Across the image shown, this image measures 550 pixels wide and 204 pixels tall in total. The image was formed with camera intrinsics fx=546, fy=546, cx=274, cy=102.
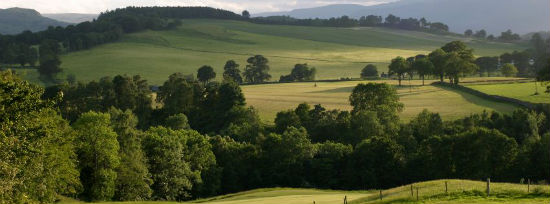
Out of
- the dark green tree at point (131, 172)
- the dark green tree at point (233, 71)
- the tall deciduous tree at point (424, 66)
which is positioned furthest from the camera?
the dark green tree at point (233, 71)

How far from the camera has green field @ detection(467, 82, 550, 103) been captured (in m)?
103

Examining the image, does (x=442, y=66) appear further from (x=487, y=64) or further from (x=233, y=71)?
(x=233, y=71)

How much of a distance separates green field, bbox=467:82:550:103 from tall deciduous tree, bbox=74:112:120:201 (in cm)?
7688

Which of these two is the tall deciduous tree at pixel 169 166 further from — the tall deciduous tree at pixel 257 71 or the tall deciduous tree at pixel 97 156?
the tall deciduous tree at pixel 257 71

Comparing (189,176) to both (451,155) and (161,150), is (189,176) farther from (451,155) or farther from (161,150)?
(451,155)

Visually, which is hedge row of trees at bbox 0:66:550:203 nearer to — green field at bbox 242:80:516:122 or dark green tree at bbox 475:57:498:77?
green field at bbox 242:80:516:122

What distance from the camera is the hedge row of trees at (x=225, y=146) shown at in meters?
44.2

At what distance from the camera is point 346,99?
4734 inches

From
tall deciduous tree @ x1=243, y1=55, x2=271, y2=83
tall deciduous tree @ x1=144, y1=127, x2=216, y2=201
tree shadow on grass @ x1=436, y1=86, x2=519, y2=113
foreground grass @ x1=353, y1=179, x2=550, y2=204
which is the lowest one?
tall deciduous tree @ x1=144, y1=127, x2=216, y2=201

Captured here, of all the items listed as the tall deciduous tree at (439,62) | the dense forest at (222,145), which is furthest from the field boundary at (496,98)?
the dense forest at (222,145)

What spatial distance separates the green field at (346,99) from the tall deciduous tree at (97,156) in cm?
4837

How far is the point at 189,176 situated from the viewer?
235 ft

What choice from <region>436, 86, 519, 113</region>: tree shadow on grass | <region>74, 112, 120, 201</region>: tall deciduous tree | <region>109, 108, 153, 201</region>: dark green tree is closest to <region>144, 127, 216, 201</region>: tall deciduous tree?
<region>109, 108, 153, 201</region>: dark green tree

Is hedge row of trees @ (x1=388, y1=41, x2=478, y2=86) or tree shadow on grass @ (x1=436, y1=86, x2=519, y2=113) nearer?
tree shadow on grass @ (x1=436, y1=86, x2=519, y2=113)
